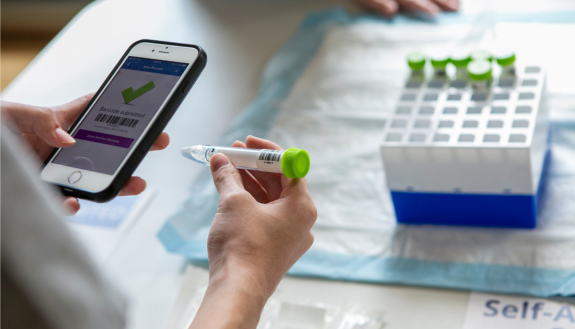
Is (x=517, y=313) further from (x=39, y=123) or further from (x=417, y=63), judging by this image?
(x=39, y=123)

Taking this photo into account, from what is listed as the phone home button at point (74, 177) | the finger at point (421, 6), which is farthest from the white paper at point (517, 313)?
the finger at point (421, 6)

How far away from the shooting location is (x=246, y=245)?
0.42 metres

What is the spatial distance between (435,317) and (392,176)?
20 cm

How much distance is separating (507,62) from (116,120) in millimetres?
549

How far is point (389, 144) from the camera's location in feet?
2.33

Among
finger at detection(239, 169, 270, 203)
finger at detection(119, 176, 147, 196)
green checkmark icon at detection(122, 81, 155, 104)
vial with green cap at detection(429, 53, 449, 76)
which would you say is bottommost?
vial with green cap at detection(429, 53, 449, 76)

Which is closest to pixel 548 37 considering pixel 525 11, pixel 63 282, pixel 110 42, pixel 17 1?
pixel 525 11

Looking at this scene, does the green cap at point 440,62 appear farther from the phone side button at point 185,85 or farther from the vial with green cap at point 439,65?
the phone side button at point 185,85

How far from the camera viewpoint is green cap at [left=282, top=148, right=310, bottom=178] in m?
0.45

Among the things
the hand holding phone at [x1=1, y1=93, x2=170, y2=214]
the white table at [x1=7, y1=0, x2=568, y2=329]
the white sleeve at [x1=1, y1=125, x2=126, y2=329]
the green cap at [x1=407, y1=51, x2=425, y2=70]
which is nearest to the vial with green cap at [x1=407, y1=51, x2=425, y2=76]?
the green cap at [x1=407, y1=51, x2=425, y2=70]

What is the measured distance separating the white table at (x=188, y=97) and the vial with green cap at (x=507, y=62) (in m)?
0.33

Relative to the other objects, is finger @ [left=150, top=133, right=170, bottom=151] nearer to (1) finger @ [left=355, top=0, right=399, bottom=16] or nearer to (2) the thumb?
(2) the thumb

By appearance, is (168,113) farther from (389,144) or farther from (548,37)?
(548,37)

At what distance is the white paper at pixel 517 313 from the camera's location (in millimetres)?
596
